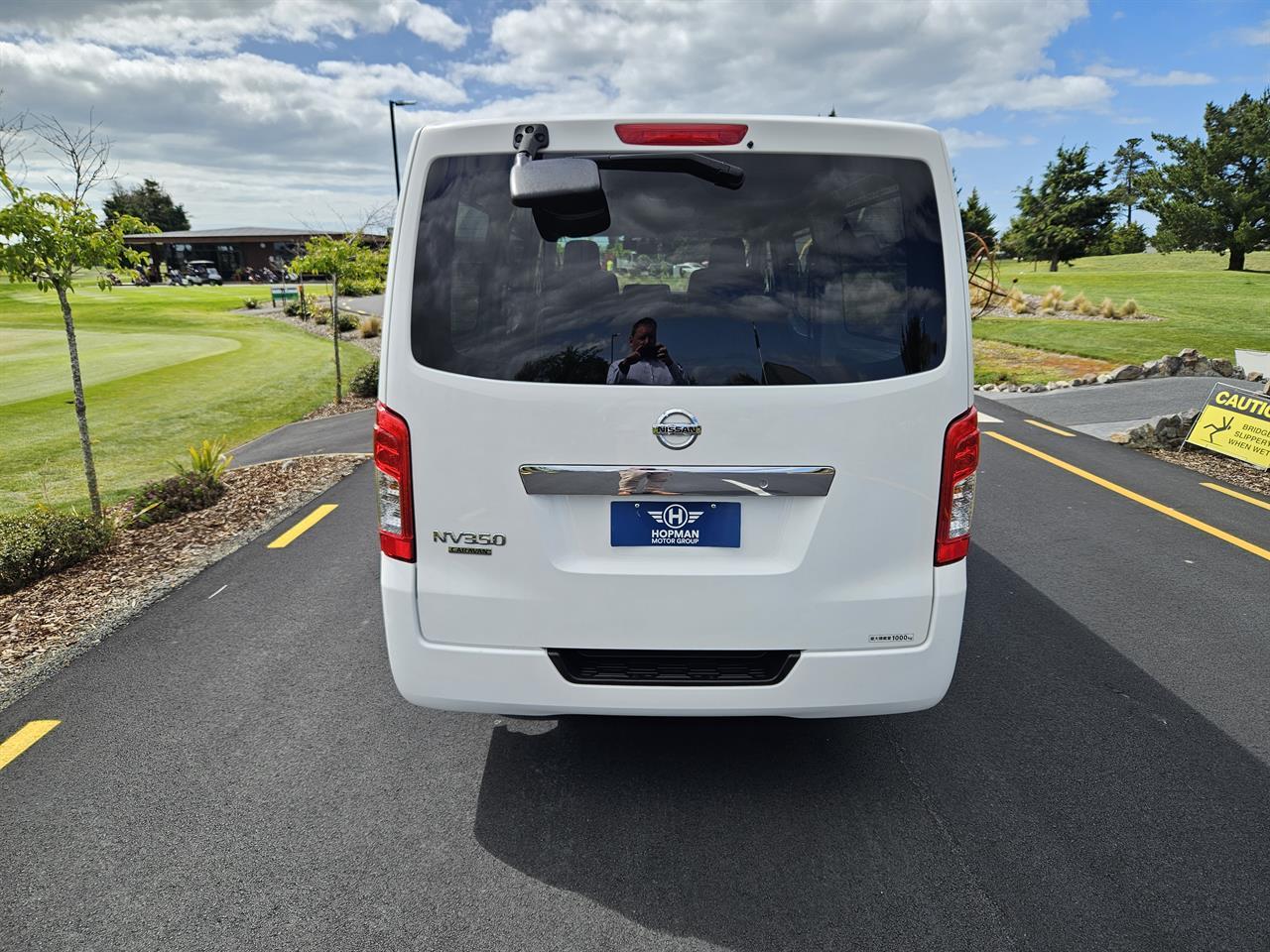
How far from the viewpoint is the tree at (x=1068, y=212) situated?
2281 inches

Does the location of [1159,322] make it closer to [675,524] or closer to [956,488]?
[956,488]

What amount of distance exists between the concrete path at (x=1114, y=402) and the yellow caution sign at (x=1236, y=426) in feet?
4.46

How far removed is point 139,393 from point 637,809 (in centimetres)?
1905

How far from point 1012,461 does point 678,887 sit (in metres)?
7.62

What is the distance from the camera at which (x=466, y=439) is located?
2578 millimetres

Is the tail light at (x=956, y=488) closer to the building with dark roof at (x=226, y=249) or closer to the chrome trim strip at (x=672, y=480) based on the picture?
the chrome trim strip at (x=672, y=480)

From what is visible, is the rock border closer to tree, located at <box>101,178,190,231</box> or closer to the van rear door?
the van rear door

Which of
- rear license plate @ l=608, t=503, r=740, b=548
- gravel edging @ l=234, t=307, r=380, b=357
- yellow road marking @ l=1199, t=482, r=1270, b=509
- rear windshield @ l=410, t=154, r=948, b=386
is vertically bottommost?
gravel edging @ l=234, t=307, r=380, b=357

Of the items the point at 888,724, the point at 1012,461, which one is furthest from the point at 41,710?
the point at 1012,461

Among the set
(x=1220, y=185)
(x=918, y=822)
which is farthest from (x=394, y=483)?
(x=1220, y=185)

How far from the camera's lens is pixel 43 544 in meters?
5.64

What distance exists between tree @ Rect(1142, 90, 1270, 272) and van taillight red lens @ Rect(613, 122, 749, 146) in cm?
6077

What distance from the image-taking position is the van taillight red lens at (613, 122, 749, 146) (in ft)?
8.08

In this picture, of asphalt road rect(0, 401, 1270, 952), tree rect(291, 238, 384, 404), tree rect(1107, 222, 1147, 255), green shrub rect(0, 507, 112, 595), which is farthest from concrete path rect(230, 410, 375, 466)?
tree rect(1107, 222, 1147, 255)
